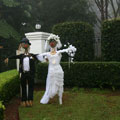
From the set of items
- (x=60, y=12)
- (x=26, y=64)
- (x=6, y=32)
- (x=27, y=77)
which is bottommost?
(x=27, y=77)

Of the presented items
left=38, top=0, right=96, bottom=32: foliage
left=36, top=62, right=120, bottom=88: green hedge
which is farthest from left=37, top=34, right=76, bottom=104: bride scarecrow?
left=38, top=0, right=96, bottom=32: foliage

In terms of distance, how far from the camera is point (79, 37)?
963cm

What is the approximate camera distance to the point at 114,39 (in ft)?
29.0

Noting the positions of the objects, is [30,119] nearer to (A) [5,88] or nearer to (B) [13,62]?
(A) [5,88]

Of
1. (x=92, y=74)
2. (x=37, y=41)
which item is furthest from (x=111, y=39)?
(x=37, y=41)

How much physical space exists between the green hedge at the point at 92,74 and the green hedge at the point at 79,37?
5.11 ft

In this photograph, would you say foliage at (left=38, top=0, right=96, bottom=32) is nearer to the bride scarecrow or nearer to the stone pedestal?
the stone pedestal

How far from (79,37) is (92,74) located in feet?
7.34

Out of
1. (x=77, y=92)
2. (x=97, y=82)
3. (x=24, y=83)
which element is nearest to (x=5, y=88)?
(x=24, y=83)

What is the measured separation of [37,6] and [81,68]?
993cm

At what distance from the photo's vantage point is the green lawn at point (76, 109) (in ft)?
16.2

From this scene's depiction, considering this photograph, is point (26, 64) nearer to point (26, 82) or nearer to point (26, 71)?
point (26, 71)

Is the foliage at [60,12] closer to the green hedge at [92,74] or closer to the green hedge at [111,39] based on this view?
the green hedge at [111,39]

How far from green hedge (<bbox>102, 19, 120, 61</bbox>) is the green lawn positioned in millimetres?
2644
